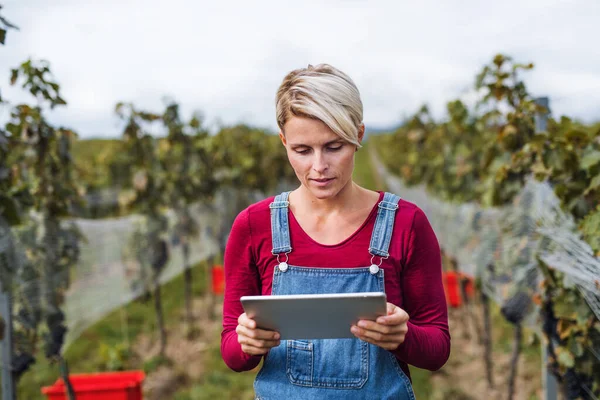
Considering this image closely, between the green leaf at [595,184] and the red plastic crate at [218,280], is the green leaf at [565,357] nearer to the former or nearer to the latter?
the green leaf at [595,184]

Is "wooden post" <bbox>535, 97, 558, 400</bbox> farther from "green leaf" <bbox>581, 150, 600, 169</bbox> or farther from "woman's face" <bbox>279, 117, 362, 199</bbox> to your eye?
"woman's face" <bbox>279, 117, 362, 199</bbox>

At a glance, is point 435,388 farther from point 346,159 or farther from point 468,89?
point 346,159

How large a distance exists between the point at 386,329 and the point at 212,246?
7.18 meters

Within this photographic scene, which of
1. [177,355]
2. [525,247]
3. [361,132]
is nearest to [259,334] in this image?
[361,132]

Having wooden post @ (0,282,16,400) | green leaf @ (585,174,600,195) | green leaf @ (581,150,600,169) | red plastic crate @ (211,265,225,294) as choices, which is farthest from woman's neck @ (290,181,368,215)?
red plastic crate @ (211,265,225,294)

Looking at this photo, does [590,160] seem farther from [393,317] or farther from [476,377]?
[476,377]

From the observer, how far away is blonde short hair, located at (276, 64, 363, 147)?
4.85 ft

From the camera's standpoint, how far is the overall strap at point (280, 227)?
1613mm

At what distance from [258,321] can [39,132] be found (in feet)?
9.13

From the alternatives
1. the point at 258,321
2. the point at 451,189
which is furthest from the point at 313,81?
the point at 451,189

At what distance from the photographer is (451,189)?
7.42 m

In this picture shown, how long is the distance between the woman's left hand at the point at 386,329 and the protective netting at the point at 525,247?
40.4 inches

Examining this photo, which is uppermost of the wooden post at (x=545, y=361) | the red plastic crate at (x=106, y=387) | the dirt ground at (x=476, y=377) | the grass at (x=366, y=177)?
the grass at (x=366, y=177)

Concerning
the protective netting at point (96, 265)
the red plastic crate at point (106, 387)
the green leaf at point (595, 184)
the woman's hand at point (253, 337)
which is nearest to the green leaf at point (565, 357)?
the green leaf at point (595, 184)
